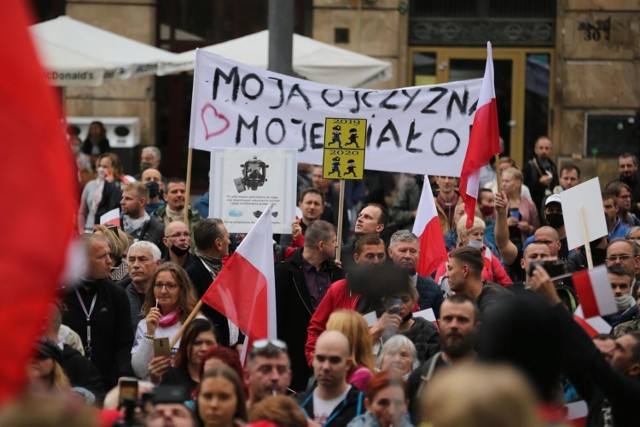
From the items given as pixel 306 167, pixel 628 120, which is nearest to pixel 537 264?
pixel 306 167

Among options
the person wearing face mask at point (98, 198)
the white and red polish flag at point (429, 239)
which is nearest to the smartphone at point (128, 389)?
the white and red polish flag at point (429, 239)

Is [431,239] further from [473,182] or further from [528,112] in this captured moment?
[528,112]

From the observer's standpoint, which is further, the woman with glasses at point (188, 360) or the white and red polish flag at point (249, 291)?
the white and red polish flag at point (249, 291)

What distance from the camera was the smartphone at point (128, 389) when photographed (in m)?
6.58

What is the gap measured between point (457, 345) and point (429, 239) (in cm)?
438

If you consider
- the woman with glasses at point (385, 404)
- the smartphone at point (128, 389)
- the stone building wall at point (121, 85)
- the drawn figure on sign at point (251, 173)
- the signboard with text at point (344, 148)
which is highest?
the stone building wall at point (121, 85)

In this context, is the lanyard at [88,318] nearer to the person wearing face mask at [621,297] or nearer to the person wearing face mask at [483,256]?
the person wearing face mask at [483,256]

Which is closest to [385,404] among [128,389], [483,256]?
[128,389]

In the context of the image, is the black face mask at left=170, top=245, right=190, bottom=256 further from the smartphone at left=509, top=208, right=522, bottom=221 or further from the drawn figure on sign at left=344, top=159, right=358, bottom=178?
the smartphone at left=509, top=208, right=522, bottom=221

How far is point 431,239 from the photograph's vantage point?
1183cm

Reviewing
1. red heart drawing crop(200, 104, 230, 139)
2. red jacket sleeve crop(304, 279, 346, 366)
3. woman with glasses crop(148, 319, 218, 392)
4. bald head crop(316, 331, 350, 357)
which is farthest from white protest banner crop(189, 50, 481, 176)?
bald head crop(316, 331, 350, 357)

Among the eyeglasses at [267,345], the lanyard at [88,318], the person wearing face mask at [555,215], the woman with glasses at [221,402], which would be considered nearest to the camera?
the woman with glasses at [221,402]

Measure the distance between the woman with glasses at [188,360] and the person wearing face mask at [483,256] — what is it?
258cm

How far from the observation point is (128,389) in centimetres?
664
